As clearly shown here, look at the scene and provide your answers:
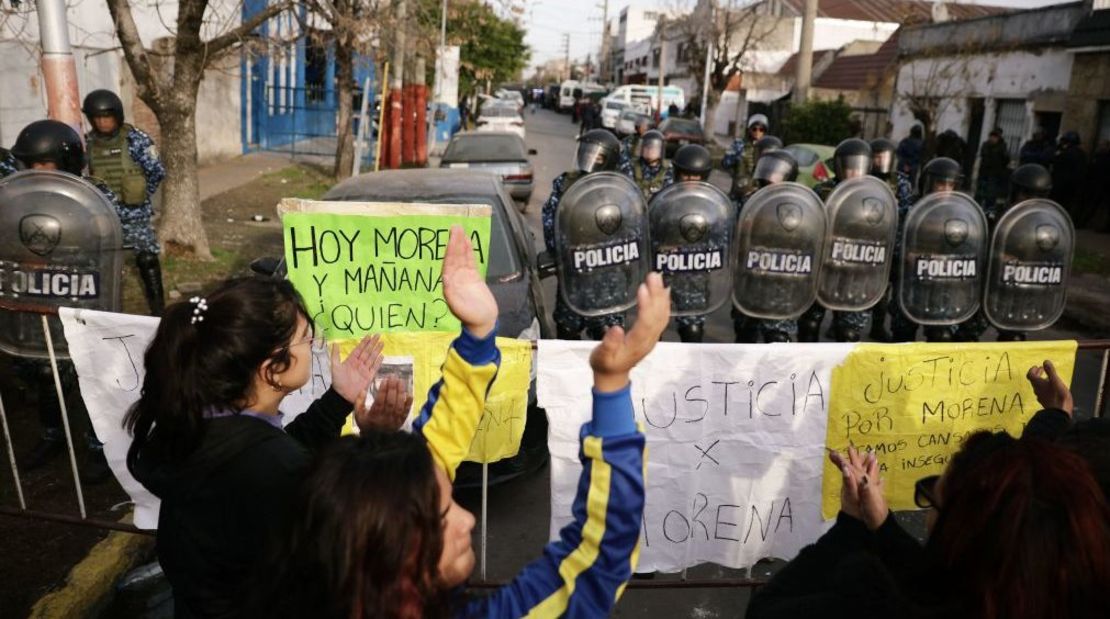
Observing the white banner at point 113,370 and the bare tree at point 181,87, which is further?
the bare tree at point 181,87

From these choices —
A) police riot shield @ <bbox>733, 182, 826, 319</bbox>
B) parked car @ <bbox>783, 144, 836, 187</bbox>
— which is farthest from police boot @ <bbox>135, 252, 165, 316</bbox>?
parked car @ <bbox>783, 144, 836, 187</bbox>

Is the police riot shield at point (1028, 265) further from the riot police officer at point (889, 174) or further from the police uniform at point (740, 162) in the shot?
the police uniform at point (740, 162)

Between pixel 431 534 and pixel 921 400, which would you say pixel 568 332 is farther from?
pixel 431 534

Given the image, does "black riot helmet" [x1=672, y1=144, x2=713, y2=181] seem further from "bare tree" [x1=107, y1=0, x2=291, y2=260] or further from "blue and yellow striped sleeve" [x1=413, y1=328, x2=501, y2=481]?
"bare tree" [x1=107, y1=0, x2=291, y2=260]

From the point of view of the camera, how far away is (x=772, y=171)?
6.35m

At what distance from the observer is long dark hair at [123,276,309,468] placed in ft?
5.80

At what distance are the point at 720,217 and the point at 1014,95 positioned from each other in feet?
53.9

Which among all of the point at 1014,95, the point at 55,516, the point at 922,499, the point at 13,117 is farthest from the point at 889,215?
the point at 1014,95

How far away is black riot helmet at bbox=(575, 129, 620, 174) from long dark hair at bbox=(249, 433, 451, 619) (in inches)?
206

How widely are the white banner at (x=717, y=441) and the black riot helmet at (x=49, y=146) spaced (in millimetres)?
3536

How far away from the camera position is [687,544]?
3.27 metres

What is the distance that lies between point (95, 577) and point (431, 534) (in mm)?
2966

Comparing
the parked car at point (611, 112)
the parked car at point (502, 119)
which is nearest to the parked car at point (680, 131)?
the parked car at point (502, 119)

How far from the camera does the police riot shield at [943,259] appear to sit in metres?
5.88
